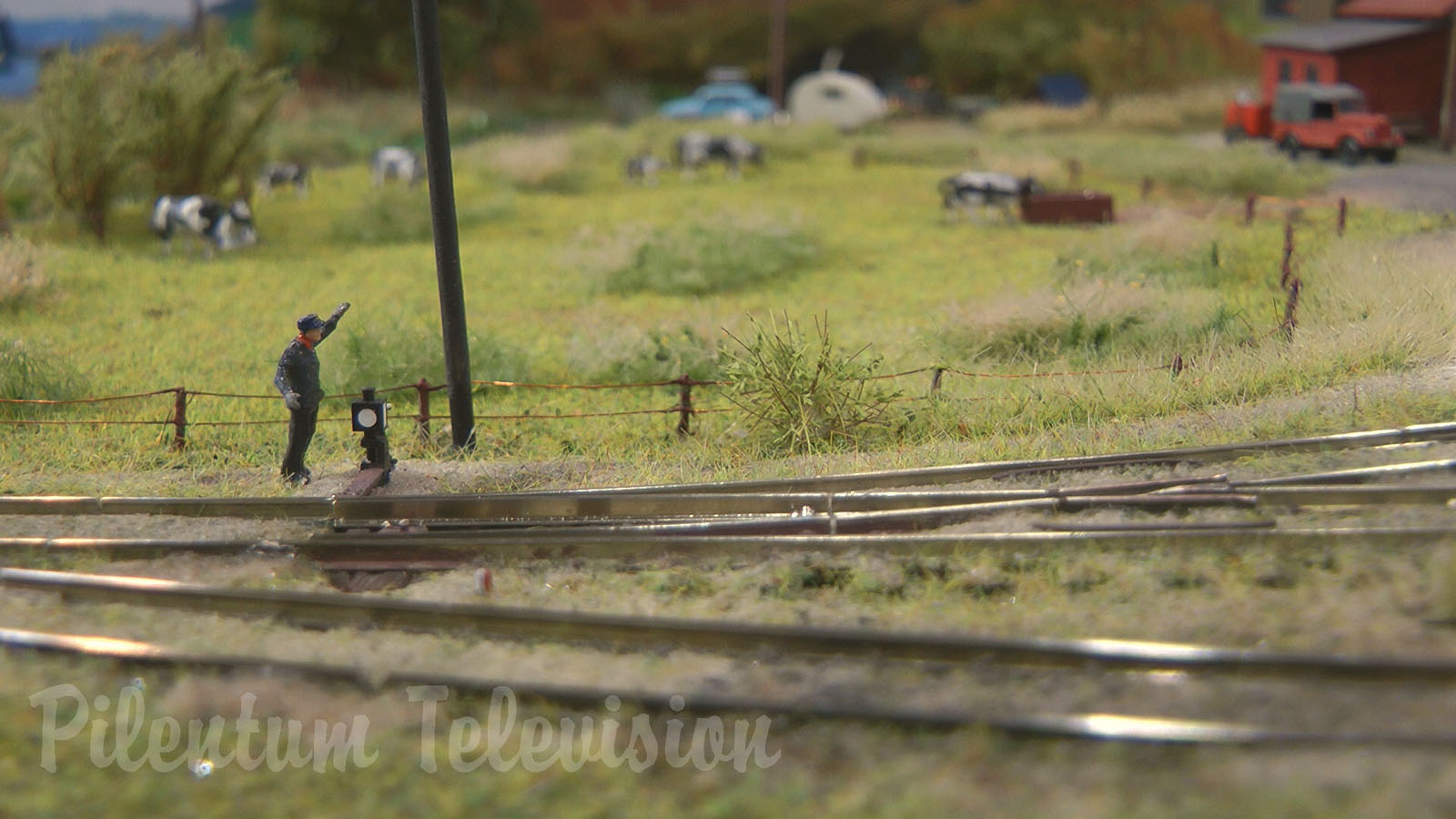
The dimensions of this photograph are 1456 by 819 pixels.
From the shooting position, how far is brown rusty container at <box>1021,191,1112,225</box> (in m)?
22.1

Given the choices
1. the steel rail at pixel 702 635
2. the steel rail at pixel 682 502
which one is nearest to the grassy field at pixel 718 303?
the steel rail at pixel 682 502

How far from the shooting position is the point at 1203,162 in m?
24.6

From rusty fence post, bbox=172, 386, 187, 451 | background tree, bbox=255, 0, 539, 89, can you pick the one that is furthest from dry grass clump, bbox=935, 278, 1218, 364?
background tree, bbox=255, 0, 539, 89

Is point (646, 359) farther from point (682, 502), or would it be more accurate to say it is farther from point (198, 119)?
point (198, 119)

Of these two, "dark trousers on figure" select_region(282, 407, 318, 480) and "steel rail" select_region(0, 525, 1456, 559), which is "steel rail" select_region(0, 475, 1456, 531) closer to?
"steel rail" select_region(0, 525, 1456, 559)

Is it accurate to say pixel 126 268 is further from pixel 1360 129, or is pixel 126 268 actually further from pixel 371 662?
pixel 1360 129

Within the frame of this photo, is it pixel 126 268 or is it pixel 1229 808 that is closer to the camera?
pixel 1229 808

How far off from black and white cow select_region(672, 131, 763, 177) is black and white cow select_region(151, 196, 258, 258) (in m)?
11.3

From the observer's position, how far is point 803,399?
10.8 meters

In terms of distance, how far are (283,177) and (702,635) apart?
2380 cm

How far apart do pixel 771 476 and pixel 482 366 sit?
4582 millimetres

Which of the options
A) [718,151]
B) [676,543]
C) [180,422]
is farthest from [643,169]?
[676,543]

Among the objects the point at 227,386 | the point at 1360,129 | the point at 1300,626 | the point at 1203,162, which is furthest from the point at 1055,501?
the point at 1360,129

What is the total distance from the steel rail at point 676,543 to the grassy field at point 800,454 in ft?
0.33
